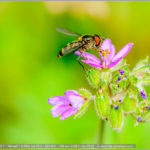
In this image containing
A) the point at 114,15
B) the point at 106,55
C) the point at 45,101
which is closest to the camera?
the point at 106,55

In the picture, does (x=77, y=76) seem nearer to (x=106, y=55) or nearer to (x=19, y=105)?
(x=19, y=105)

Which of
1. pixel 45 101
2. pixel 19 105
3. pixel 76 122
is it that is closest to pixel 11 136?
pixel 19 105

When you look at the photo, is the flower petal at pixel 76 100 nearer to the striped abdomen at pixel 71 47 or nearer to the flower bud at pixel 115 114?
the flower bud at pixel 115 114

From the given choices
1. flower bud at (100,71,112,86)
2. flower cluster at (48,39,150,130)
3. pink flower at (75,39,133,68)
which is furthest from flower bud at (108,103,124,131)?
pink flower at (75,39,133,68)

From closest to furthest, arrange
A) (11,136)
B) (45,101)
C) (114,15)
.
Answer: (11,136) < (45,101) < (114,15)

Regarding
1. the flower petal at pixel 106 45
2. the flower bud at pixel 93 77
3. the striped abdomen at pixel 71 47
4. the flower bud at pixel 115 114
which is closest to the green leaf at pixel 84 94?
the flower bud at pixel 93 77

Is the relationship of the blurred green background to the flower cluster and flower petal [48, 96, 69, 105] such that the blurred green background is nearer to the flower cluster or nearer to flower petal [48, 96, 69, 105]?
the flower cluster

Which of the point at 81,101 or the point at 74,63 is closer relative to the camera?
the point at 81,101
